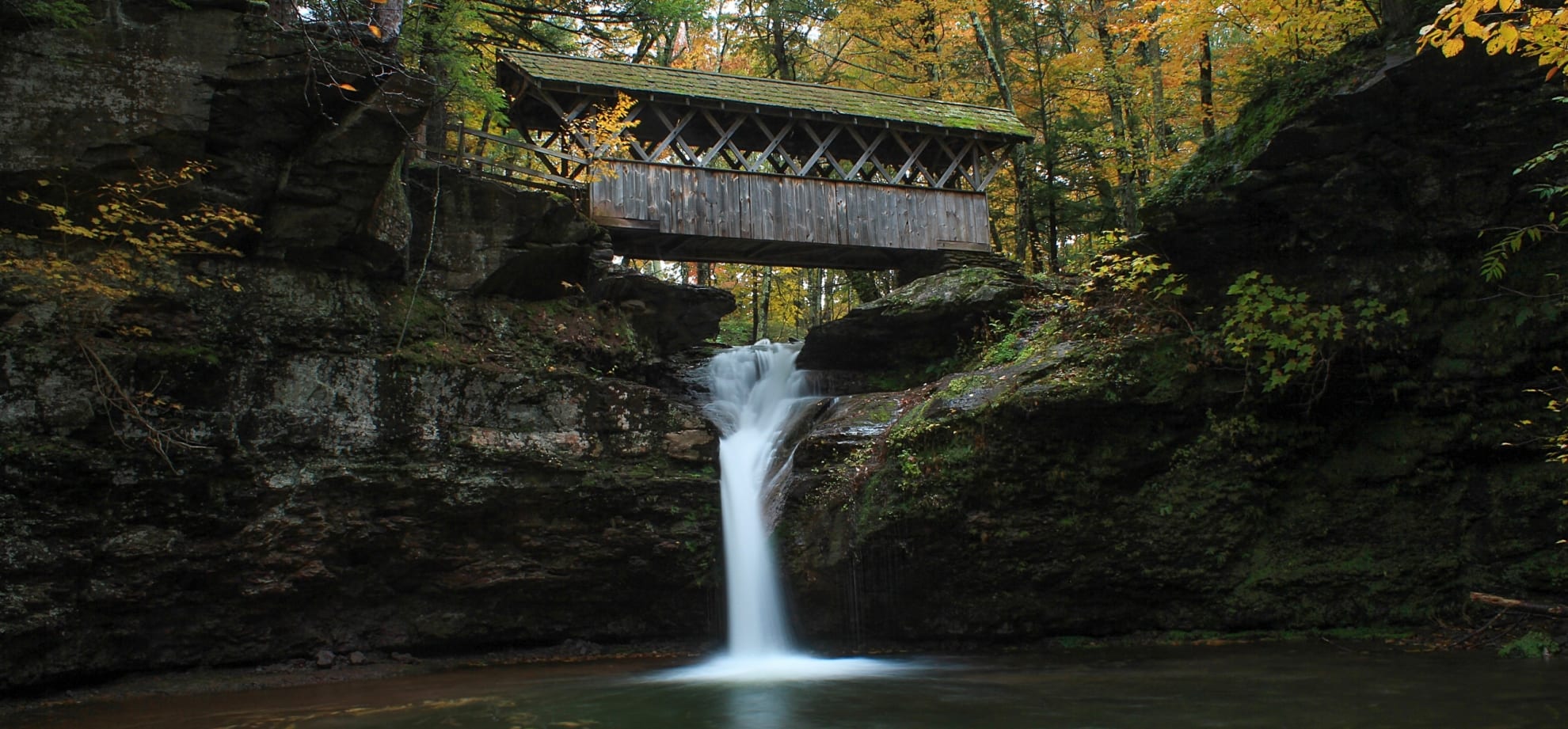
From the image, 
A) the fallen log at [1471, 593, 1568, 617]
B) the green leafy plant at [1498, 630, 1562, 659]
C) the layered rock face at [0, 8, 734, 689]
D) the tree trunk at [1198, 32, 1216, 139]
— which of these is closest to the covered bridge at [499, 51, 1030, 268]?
the tree trunk at [1198, 32, 1216, 139]

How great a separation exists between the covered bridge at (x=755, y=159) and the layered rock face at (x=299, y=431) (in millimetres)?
3762

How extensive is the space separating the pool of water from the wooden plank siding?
788cm

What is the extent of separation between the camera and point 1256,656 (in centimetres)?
733


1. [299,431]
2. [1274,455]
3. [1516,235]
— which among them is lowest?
[1274,455]

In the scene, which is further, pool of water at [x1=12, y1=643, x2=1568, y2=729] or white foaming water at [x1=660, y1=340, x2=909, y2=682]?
white foaming water at [x1=660, y1=340, x2=909, y2=682]

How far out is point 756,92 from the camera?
14.8m

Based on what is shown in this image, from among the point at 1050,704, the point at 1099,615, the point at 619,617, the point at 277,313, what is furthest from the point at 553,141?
the point at 1050,704

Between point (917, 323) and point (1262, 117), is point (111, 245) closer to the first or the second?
point (917, 323)

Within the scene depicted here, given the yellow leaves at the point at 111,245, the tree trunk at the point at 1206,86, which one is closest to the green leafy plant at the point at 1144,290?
the tree trunk at the point at 1206,86

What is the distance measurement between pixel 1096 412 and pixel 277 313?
776cm

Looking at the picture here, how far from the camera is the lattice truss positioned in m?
13.9

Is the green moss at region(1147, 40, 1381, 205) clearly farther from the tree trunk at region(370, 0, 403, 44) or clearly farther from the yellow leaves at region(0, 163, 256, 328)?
the yellow leaves at region(0, 163, 256, 328)

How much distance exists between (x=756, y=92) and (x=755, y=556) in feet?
28.3

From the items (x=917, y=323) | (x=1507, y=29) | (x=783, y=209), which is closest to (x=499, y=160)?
(x=783, y=209)
